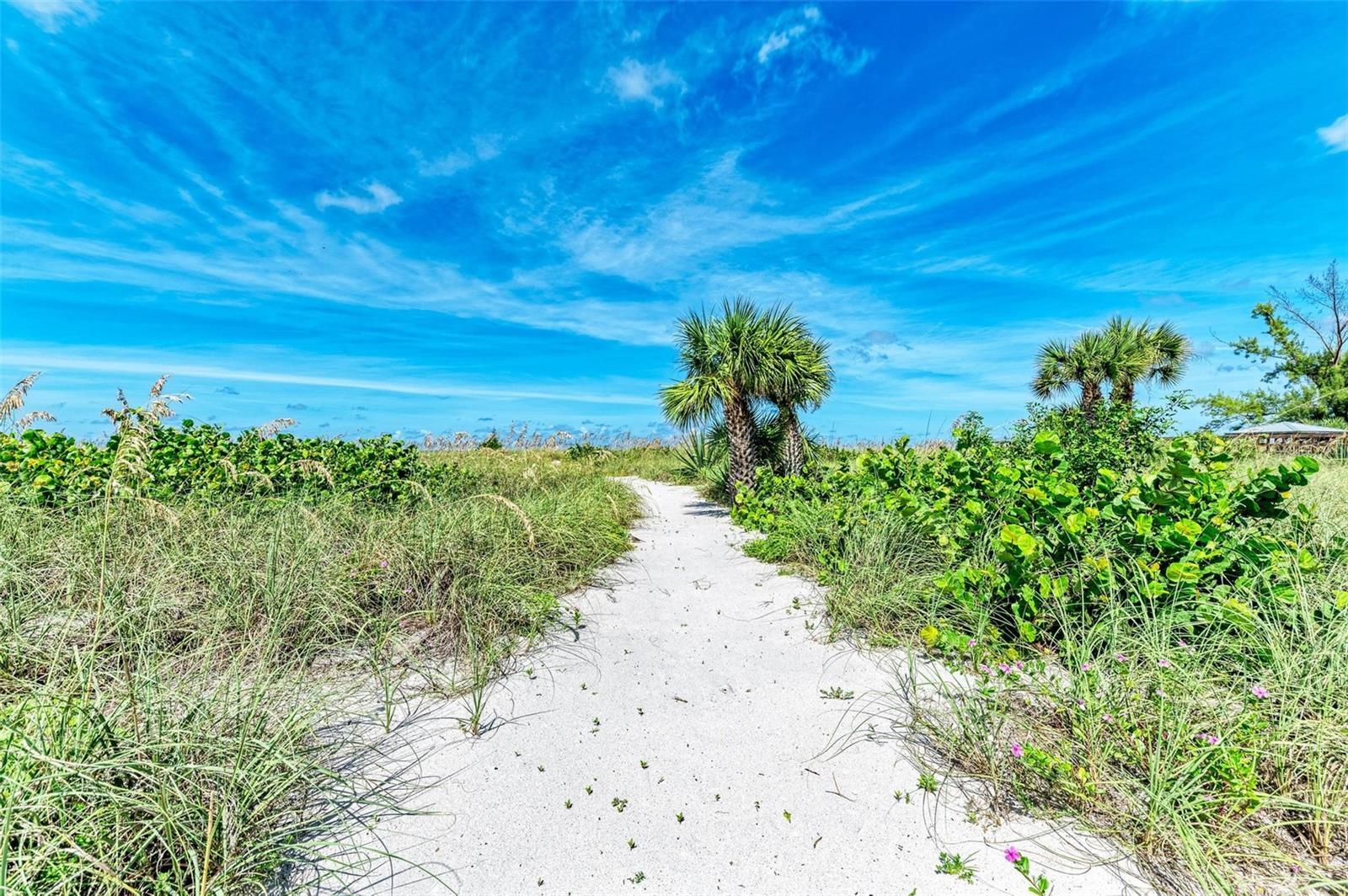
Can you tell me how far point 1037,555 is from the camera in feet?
10.8

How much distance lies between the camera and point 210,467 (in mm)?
6242

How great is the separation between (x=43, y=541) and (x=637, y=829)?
5.38 meters

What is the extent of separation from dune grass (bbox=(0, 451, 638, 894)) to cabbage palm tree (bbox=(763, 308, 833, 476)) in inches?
172

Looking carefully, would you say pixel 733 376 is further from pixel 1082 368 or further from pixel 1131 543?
pixel 1082 368

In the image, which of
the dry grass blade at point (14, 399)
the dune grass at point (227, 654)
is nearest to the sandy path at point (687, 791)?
the dune grass at point (227, 654)

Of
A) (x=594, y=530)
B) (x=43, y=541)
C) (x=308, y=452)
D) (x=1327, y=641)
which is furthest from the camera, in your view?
(x=308, y=452)

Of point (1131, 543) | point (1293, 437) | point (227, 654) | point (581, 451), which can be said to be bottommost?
point (227, 654)

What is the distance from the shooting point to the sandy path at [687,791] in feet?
6.82

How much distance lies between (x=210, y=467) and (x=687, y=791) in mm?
6745

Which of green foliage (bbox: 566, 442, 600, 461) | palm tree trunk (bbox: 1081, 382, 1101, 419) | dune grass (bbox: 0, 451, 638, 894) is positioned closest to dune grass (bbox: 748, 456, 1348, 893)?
dune grass (bbox: 0, 451, 638, 894)

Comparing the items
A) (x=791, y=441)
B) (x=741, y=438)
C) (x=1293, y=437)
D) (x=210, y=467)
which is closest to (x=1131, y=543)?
(x=791, y=441)

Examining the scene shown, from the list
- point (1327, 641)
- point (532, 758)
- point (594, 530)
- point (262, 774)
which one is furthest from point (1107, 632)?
point (594, 530)

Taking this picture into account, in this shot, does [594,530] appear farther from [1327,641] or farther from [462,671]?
[1327,641]

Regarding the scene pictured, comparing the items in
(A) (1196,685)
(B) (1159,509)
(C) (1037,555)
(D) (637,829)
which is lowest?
(D) (637,829)
